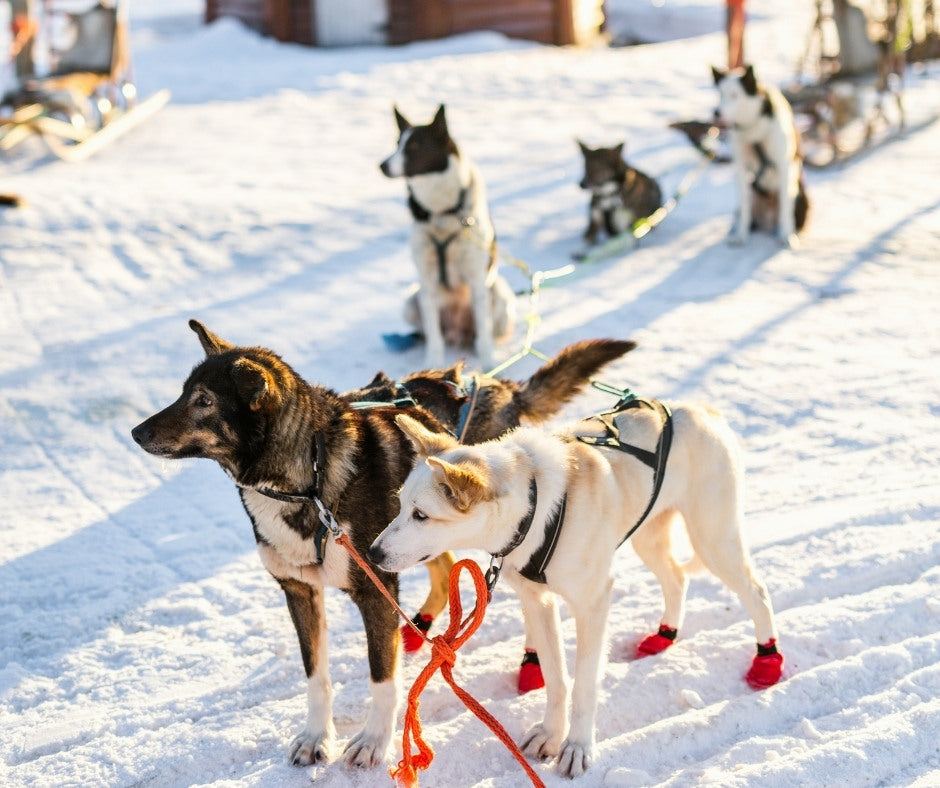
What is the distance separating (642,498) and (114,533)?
2.33 metres

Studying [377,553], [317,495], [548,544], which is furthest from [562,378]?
[377,553]

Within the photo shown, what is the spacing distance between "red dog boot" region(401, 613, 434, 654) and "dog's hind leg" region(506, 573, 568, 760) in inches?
25.0

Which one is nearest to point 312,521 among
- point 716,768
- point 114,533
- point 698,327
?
point 716,768

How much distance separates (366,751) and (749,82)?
576 centimetres

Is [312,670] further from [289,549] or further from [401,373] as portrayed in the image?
[401,373]

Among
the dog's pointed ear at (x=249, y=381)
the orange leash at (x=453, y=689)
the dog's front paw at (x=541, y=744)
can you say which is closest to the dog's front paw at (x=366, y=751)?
the orange leash at (x=453, y=689)

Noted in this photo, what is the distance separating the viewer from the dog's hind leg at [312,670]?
2.72 metres

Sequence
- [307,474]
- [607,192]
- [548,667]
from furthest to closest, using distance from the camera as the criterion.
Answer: [607,192]
[548,667]
[307,474]

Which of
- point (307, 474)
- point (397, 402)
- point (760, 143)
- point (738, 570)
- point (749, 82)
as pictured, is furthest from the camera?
point (760, 143)

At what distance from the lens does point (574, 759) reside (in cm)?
258

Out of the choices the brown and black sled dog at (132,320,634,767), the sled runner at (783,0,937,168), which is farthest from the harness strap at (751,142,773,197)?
the brown and black sled dog at (132,320,634,767)

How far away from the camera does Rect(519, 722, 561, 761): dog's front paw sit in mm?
2680

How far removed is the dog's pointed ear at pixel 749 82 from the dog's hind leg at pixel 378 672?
551cm

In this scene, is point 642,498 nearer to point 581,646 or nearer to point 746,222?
point 581,646
